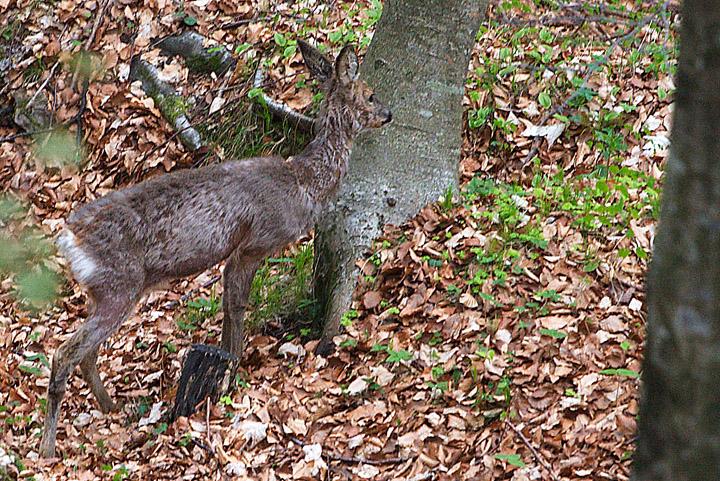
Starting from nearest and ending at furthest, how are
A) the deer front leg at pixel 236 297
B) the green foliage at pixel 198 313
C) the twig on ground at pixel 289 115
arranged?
the deer front leg at pixel 236 297
the green foliage at pixel 198 313
the twig on ground at pixel 289 115

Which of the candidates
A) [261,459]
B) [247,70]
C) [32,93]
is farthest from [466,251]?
[32,93]

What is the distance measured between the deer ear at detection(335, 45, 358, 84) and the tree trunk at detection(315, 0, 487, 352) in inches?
13.9

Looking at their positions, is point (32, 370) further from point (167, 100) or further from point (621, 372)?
point (621, 372)

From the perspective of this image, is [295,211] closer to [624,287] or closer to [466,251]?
[466,251]

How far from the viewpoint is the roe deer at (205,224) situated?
6449 mm

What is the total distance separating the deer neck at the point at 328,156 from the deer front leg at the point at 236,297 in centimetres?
70

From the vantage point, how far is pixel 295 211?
7109 millimetres

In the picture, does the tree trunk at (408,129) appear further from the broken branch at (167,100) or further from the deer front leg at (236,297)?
the broken branch at (167,100)

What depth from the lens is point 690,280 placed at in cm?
199

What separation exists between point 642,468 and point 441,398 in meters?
3.93

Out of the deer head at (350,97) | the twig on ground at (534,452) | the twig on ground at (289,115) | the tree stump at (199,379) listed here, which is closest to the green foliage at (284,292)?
the tree stump at (199,379)

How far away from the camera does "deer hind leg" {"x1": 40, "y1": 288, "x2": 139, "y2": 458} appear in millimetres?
6426

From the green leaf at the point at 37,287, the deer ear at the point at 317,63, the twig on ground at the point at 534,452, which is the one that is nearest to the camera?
the green leaf at the point at 37,287

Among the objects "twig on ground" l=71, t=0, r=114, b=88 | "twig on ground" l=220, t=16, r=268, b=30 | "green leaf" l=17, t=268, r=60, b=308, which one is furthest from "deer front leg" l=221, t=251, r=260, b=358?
"twig on ground" l=71, t=0, r=114, b=88
